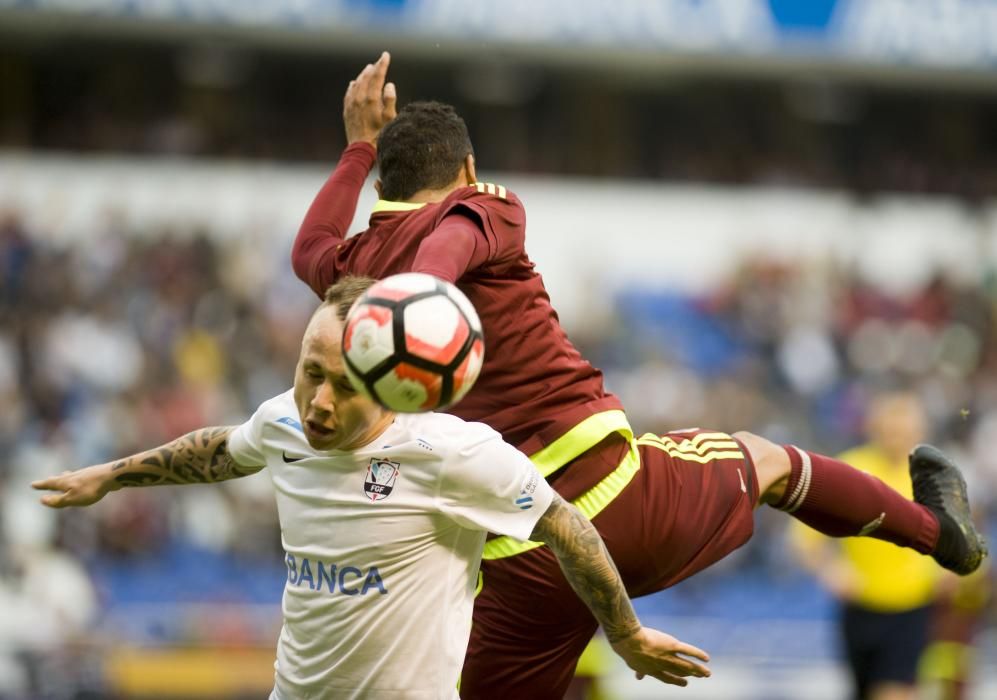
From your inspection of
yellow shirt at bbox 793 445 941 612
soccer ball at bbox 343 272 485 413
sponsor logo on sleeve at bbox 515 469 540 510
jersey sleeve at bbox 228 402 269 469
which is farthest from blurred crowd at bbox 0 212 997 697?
soccer ball at bbox 343 272 485 413

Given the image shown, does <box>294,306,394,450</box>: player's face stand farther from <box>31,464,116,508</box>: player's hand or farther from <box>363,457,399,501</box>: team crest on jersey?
<box>31,464,116,508</box>: player's hand

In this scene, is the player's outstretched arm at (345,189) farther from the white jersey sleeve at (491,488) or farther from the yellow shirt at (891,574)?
the yellow shirt at (891,574)

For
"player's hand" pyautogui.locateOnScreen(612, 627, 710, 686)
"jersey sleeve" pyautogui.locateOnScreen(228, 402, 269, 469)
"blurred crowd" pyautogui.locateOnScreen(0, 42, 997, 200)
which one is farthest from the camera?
"blurred crowd" pyautogui.locateOnScreen(0, 42, 997, 200)

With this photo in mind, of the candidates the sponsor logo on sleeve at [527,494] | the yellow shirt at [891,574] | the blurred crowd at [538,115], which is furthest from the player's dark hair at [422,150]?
the blurred crowd at [538,115]

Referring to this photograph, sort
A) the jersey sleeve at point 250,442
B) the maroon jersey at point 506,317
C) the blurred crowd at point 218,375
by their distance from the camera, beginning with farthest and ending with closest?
the blurred crowd at point 218,375 < the maroon jersey at point 506,317 < the jersey sleeve at point 250,442

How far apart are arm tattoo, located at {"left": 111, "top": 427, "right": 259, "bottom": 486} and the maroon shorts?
84 centimetres

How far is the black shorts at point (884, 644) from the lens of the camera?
8117mm

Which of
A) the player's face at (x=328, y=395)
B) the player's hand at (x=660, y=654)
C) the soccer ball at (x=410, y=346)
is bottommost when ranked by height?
the player's hand at (x=660, y=654)

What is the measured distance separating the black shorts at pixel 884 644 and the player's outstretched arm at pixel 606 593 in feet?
16.3

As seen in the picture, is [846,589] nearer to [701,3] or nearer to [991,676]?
[991,676]

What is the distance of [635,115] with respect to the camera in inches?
697

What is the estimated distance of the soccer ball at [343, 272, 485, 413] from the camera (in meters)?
3.07

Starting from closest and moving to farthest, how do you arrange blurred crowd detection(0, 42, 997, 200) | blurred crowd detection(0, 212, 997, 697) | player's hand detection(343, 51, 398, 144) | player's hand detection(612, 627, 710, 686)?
player's hand detection(612, 627, 710, 686) < player's hand detection(343, 51, 398, 144) < blurred crowd detection(0, 212, 997, 697) < blurred crowd detection(0, 42, 997, 200)

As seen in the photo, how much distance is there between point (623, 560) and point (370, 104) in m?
1.72
